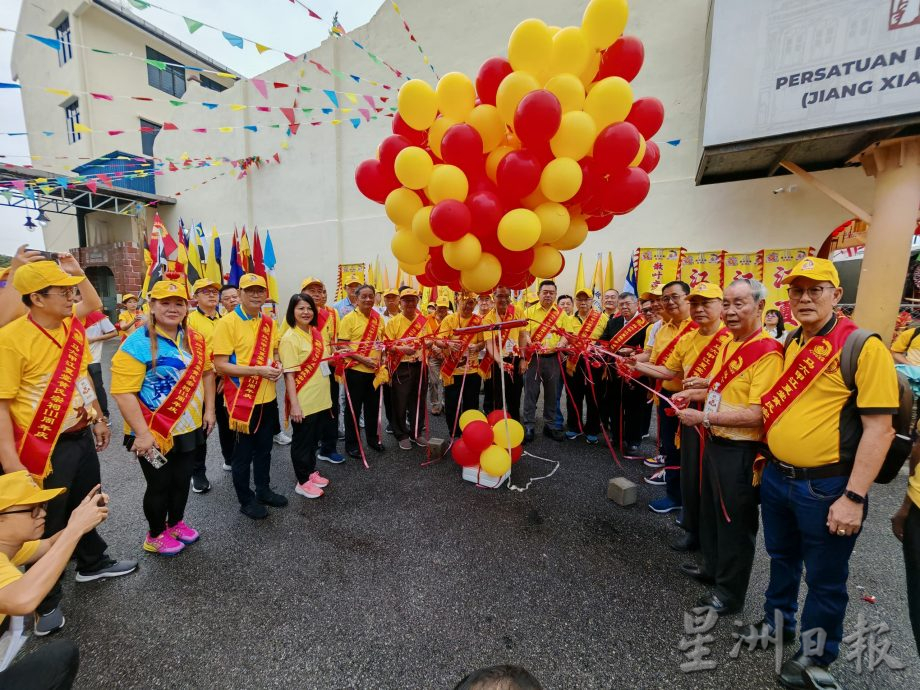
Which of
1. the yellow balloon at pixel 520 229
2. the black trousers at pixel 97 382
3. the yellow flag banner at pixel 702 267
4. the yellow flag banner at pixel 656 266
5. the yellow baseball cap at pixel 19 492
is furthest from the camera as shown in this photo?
Result: the yellow flag banner at pixel 656 266

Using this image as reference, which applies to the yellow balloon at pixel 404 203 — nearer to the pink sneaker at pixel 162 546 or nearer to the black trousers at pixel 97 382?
the pink sneaker at pixel 162 546

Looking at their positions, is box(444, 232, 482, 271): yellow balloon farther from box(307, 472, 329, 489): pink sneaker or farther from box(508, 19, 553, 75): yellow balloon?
box(307, 472, 329, 489): pink sneaker

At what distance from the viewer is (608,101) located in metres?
2.27

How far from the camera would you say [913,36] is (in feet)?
16.0

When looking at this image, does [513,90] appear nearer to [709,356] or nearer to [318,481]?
[709,356]

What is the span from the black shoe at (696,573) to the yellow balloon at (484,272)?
2.35m

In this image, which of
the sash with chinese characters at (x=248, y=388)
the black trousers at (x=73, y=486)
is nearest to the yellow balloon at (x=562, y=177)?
the sash with chinese characters at (x=248, y=388)

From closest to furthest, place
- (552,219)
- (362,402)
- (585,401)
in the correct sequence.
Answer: (552,219) < (362,402) < (585,401)

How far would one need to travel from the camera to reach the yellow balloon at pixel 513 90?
2221 millimetres

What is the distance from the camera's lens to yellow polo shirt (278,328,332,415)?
3.32 metres

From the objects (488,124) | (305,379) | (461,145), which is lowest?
(305,379)

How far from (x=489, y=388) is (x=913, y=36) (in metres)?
7.18

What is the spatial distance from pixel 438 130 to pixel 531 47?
736 mm

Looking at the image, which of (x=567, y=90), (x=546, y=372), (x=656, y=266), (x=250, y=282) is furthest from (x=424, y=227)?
(x=656, y=266)
